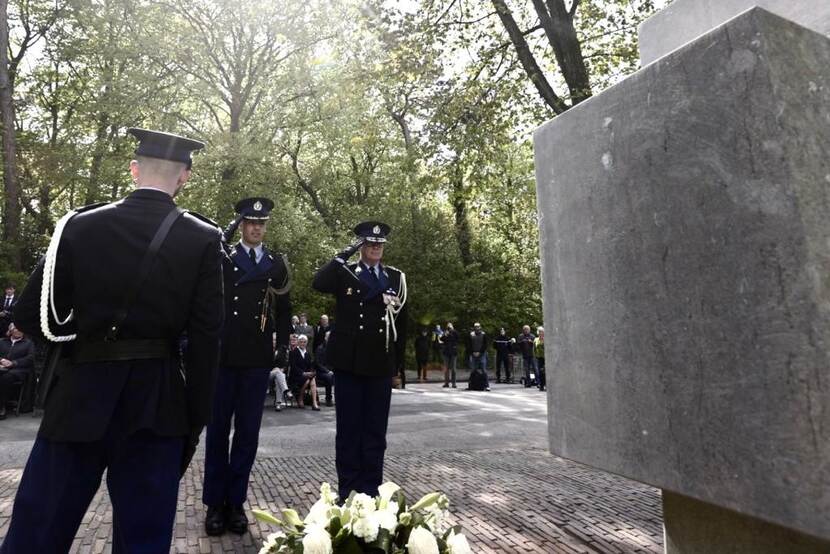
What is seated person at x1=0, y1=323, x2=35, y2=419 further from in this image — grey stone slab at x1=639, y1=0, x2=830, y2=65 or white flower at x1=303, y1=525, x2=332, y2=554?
grey stone slab at x1=639, y1=0, x2=830, y2=65

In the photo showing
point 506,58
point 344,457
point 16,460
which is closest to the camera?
point 344,457

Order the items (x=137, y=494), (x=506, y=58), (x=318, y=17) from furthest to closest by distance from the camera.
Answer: (x=318, y=17), (x=506, y=58), (x=137, y=494)

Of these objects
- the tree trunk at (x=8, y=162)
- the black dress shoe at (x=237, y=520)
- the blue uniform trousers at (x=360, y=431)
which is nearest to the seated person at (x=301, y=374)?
the blue uniform trousers at (x=360, y=431)

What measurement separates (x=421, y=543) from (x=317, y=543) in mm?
293

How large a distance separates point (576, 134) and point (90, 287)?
6.25ft

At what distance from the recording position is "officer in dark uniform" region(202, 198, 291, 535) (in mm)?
4352

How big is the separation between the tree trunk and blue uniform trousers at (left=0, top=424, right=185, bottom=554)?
59.0 feet

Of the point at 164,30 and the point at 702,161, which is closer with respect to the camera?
the point at 702,161

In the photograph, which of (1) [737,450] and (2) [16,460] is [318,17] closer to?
Result: (2) [16,460]

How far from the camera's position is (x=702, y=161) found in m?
1.64

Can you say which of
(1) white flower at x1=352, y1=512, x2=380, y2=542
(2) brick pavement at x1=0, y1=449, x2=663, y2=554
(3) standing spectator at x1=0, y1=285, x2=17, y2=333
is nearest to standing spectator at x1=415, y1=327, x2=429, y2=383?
(3) standing spectator at x1=0, y1=285, x2=17, y2=333

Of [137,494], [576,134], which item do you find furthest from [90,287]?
[576,134]

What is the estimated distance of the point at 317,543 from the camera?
5.84 feet

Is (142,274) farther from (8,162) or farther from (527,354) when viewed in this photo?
(527,354)
